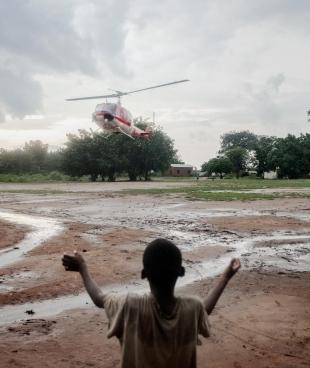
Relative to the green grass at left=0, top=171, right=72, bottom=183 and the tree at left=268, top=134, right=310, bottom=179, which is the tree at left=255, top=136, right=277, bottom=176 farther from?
the green grass at left=0, top=171, right=72, bottom=183

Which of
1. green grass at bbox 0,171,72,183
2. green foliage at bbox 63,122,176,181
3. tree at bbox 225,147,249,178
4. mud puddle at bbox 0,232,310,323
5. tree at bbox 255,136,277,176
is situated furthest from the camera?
tree at bbox 225,147,249,178

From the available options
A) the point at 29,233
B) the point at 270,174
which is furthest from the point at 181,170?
the point at 29,233

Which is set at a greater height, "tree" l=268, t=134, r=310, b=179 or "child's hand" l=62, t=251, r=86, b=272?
"tree" l=268, t=134, r=310, b=179

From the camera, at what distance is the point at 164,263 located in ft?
8.23

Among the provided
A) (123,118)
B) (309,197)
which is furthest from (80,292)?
(123,118)

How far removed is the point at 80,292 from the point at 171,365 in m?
5.46

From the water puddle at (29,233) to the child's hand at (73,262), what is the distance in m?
7.49

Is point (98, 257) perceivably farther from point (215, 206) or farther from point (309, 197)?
point (309, 197)

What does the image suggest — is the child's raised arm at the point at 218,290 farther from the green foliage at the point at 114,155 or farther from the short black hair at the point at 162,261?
the green foliage at the point at 114,155

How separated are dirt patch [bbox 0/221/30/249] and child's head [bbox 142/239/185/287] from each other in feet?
33.4

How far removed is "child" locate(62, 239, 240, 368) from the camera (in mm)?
2512

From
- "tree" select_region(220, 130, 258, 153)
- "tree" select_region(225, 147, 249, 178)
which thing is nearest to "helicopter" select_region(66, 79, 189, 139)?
"tree" select_region(225, 147, 249, 178)

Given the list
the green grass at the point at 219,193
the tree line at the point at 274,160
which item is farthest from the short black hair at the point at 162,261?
the tree line at the point at 274,160

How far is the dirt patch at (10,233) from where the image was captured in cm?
1260
